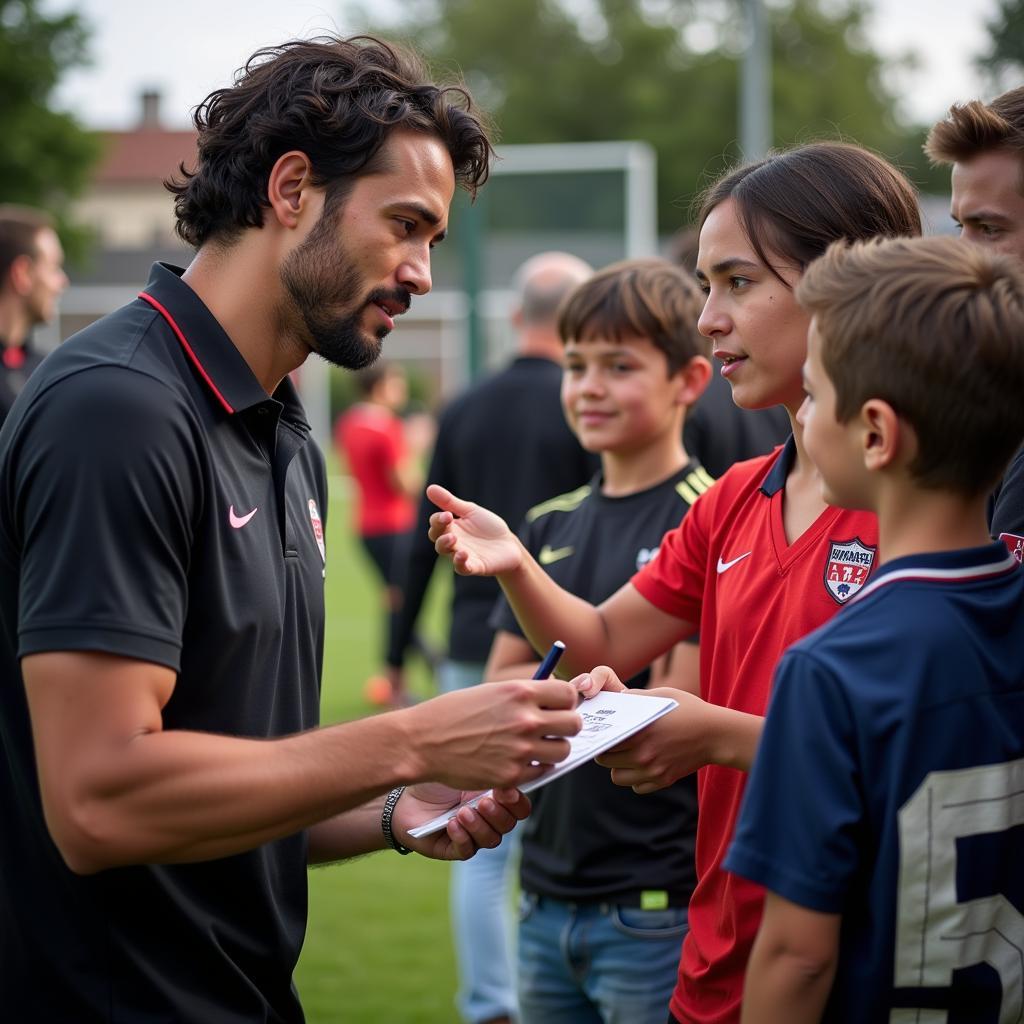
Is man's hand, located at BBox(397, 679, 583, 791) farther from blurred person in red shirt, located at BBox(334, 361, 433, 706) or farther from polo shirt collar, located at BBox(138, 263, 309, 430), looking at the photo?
blurred person in red shirt, located at BBox(334, 361, 433, 706)

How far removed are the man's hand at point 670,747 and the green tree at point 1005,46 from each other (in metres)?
8.06

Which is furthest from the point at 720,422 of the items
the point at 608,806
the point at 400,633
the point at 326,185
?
the point at 400,633

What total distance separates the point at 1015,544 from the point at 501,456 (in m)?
3.78

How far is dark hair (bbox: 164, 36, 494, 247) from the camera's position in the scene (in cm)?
245

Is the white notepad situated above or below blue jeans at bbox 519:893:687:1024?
above

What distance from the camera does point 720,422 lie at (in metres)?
4.57

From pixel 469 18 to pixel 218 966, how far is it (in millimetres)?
57285

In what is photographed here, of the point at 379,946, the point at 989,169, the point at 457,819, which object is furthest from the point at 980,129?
the point at 379,946

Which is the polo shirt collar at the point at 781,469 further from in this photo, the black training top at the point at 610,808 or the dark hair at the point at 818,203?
the black training top at the point at 610,808

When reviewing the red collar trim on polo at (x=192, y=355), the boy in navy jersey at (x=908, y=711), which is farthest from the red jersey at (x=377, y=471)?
the boy in navy jersey at (x=908, y=711)

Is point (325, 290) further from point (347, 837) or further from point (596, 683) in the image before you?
point (347, 837)

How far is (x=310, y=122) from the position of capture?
2455 millimetres

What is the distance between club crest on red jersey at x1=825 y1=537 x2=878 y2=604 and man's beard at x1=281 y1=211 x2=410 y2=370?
3.22 ft

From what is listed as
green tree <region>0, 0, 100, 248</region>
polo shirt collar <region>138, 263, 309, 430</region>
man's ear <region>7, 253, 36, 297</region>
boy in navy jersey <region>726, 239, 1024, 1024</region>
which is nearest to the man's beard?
polo shirt collar <region>138, 263, 309, 430</region>
